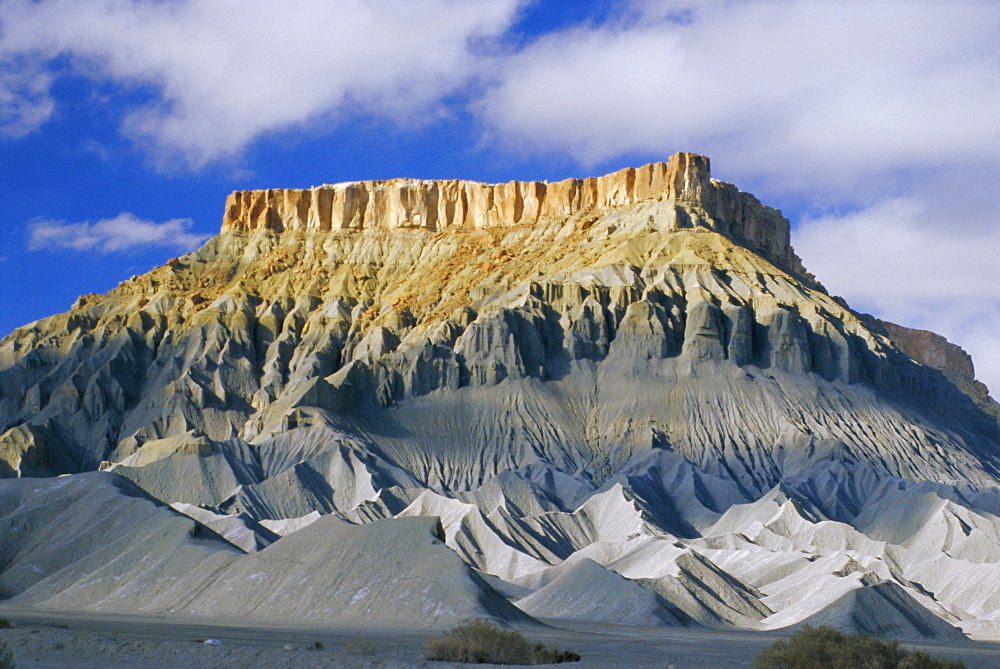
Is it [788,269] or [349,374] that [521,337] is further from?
[788,269]

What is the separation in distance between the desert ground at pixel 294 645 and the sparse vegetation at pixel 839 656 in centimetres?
210

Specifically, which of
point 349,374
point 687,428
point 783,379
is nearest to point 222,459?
point 349,374

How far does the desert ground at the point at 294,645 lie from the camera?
104 feet

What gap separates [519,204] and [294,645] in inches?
4322

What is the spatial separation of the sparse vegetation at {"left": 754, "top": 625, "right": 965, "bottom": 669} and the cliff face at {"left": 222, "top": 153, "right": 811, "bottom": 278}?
95.1 metres

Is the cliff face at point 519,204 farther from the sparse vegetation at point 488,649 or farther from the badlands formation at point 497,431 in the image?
the sparse vegetation at point 488,649

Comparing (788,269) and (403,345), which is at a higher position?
(788,269)

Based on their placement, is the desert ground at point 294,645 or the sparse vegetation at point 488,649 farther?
the sparse vegetation at point 488,649

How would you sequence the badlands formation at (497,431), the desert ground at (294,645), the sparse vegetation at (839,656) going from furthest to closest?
1. the badlands formation at (497,431)
2. the sparse vegetation at (839,656)
3. the desert ground at (294,645)

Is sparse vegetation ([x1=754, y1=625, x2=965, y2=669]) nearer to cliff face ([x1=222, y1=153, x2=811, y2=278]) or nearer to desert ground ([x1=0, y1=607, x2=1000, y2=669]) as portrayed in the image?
desert ground ([x1=0, y1=607, x2=1000, y2=669])

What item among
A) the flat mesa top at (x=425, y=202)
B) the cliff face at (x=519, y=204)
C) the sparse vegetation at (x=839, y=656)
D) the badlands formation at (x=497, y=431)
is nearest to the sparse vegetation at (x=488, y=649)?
the sparse vegetation at (x=839, y=656)

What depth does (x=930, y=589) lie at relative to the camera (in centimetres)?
7556

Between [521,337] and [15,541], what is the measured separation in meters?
59.5

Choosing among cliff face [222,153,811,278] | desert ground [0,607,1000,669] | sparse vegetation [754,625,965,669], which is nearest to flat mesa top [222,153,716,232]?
cliff face [222,153,811,278]
